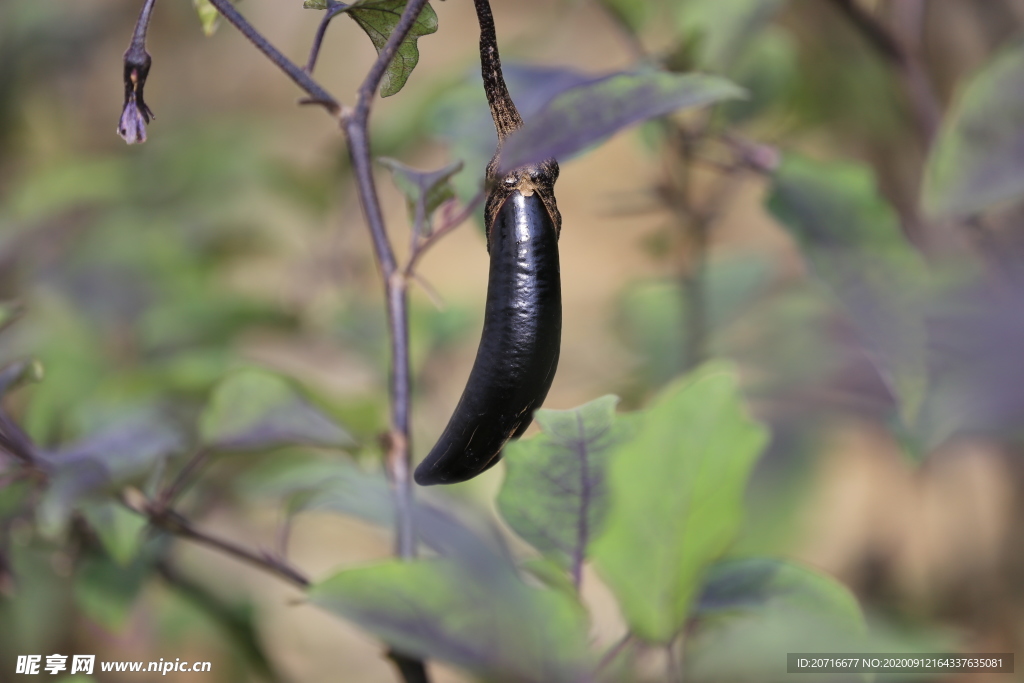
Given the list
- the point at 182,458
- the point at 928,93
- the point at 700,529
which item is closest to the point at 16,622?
the point at 182,458

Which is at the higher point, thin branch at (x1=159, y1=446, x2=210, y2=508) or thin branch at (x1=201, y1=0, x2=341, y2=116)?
thin branch at (x1=201, y1=0, x2=341, y2=116)

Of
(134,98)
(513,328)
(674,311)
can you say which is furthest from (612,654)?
(674,311)

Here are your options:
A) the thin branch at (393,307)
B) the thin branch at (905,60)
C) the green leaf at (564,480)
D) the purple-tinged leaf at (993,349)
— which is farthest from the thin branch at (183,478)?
the thin branch at (905,60)

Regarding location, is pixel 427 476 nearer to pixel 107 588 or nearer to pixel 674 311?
pixel 107 588

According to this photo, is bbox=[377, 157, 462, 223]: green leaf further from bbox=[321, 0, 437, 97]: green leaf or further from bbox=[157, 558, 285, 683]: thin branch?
A: bbox=[157, 558, 285, 683]: thin branch

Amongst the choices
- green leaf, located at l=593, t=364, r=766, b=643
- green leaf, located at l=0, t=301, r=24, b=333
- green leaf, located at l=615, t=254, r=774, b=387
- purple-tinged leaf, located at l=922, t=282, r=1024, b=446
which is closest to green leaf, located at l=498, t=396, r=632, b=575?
green leaf, located at l=593, t=364, r=766, b=643

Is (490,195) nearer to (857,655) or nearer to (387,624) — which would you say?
(387,624)
